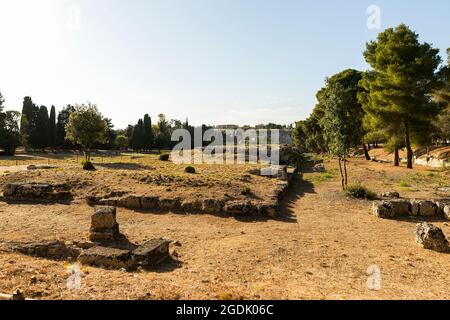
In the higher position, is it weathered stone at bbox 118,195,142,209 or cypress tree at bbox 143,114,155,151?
cypress tree at bbox 143,114,155,151

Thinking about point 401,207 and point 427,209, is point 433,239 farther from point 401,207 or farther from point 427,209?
point 427,209

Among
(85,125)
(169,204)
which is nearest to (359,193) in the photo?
(169,204)

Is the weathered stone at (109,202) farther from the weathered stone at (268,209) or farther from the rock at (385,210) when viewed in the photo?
the rock at (385,210)

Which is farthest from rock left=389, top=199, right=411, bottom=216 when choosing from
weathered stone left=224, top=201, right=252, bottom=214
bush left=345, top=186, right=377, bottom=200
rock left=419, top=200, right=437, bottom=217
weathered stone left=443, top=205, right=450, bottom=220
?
weathered stone left=224, top=201, right=252, bottom=214

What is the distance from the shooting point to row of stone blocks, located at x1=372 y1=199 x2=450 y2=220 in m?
16.8

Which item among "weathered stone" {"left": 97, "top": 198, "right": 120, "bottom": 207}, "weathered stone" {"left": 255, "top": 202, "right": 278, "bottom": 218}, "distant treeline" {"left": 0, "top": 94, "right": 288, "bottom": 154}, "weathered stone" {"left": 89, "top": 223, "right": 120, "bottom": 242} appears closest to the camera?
"weathered stone" {"left": 89, "top": 223, "right": 120, "bottom": 242}

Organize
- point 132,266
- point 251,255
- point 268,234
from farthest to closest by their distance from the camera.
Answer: point 268,234, point 251,255, point 132,266

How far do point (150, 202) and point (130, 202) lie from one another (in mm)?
1222

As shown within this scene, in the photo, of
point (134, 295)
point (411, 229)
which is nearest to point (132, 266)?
point (134, 295)

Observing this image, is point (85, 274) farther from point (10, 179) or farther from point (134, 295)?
point (10, 179)

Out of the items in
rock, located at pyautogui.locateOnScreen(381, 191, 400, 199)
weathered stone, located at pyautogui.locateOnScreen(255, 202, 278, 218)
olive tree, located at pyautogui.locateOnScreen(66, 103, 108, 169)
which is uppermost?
olive tree, located at pyautogui.locateOnScreen(66, 103, 108, 169)

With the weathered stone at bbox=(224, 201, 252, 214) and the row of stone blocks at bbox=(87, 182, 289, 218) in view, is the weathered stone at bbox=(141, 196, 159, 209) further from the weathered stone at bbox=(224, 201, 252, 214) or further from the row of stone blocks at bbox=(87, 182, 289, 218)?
the weathered stone at bbox=(224, 201, 252, 214)

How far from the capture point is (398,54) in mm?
31172

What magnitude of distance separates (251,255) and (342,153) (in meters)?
15.5
